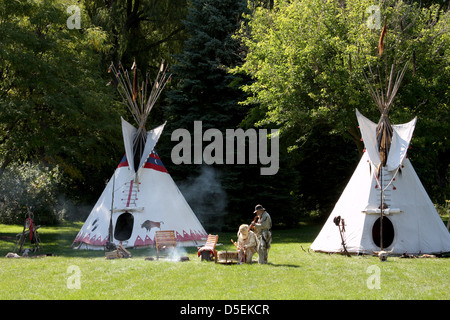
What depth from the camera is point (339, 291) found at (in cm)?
816

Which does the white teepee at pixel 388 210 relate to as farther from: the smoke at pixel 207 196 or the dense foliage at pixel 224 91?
the smoke at pixel 207 196

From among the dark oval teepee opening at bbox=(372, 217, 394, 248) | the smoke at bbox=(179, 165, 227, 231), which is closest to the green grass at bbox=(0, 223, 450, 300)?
the dark oval teepee opening at bbox=(372, 217, 394, 248)

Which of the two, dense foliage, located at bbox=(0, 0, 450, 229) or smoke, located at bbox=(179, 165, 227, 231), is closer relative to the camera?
dense foliage, located at bbox=(0, 0, 450, 229)

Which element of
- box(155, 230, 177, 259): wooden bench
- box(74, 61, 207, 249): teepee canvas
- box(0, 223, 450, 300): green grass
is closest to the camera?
box(0, 223, 450, 300): green grass

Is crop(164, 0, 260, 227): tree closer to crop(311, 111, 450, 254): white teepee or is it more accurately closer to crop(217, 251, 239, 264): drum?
crop(311, 111, 450, 254): white teepee

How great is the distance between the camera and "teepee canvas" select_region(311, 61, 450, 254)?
13102mm

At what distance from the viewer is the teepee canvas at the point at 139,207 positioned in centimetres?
1453

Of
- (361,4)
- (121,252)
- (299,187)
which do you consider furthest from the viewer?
(299,187)

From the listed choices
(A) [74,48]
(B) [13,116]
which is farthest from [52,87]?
(A) [74,48]

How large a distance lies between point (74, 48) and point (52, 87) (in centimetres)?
314

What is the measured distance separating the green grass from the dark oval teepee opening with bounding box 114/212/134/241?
6.85ft

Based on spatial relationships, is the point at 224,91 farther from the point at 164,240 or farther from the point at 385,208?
the point at 385,208

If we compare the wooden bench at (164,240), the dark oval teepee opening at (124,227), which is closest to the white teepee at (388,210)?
Answer: the wooden bench at (164,240)
